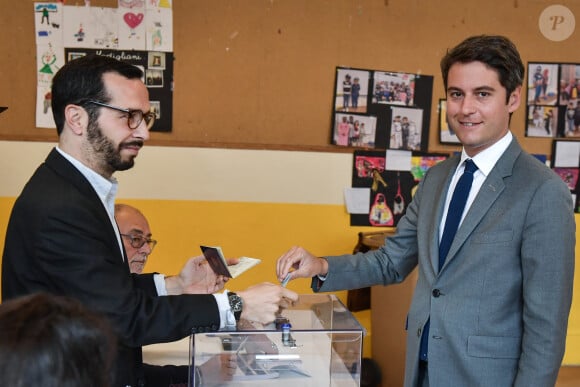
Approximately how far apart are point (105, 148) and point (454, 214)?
1029mm

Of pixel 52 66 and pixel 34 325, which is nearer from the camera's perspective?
pixel 34 325

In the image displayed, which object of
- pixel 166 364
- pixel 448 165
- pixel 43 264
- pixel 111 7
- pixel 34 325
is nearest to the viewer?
pixel 34 325

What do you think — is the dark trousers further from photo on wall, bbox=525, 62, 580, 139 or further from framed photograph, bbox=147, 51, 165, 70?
photo on wall, bbox=525, 62, 580, 139

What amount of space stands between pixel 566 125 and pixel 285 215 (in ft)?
6.66

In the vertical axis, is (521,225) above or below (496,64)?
below

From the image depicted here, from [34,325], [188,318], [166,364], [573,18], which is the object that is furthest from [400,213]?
[34,325]

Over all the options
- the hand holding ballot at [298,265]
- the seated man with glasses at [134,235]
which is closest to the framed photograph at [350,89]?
the seated man with glasses at [134,235]

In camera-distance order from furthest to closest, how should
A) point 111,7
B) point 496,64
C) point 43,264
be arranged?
point 111,7, point 496,64, point 43,264

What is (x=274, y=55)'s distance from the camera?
410 cm

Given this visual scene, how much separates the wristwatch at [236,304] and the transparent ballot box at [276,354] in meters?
0.07

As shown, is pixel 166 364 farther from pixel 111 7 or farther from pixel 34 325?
pixel 111 7

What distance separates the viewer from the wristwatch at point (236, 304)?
173 cm

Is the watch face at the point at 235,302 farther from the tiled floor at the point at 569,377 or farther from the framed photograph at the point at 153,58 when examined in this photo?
the tiled floor at the point at 569,377

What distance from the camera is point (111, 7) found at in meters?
3.96
